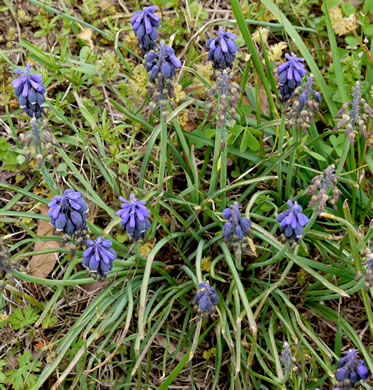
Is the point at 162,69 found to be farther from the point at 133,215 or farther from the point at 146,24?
the point at 133,215

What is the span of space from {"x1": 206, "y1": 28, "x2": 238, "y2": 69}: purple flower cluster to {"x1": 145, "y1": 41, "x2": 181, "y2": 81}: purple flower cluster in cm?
26

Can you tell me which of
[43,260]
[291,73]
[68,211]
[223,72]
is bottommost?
[43,260]

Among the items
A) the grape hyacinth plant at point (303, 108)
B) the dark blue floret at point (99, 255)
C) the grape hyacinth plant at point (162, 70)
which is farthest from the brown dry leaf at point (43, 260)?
the grape hyacinth plant at point (303, 108)

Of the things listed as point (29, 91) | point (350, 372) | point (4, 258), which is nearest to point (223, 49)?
point (29, 91)

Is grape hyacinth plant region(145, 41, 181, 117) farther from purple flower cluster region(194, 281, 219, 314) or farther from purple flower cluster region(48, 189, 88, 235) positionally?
purple flower cluster region(194, 281, 219, 314)

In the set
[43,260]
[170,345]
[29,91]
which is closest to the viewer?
[29,91]

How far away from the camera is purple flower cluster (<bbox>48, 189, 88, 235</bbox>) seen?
3109 mm

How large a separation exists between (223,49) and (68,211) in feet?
4.52

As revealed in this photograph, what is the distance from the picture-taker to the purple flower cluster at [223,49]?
129 inches

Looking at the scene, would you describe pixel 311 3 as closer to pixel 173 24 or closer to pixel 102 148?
pixel 173 24

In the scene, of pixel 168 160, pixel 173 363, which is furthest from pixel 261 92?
pixel 173 363

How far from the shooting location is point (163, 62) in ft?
10.4

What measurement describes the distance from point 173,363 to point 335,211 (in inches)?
73.4

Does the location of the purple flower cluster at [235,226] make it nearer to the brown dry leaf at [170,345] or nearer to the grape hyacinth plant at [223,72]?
the grape hyacinth plant at [223,72]
